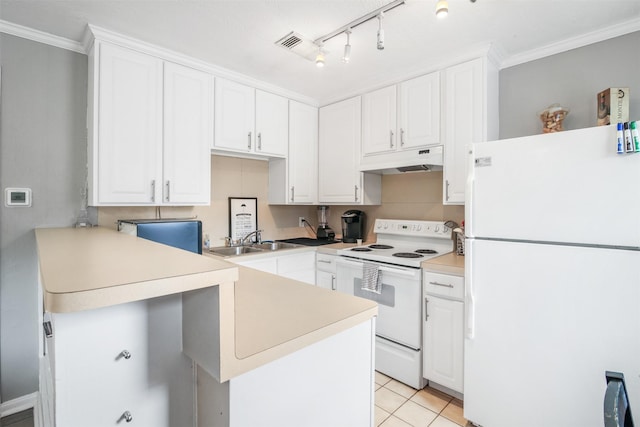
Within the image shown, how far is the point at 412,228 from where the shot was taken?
2.75m

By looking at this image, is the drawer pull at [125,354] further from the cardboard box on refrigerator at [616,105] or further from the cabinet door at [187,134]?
the cardboard box on refrigerator at [616,105]

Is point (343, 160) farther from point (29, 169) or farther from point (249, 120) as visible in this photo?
point (29, 169)

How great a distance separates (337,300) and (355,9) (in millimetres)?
1611

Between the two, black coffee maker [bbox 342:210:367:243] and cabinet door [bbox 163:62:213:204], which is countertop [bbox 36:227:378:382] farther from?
black coffee maker [bbox 342:210:367:243]

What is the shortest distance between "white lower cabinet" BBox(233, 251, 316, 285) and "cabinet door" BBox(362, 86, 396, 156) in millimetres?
1139

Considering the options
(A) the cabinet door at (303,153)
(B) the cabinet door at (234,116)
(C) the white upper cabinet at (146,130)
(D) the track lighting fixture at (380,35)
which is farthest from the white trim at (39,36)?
(D) the track lighting fixture at (380,35)

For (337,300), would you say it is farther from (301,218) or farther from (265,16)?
(301,218)

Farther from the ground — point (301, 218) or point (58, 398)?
point (301, 218)

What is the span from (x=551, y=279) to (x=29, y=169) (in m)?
3.11

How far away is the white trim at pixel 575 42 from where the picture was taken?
183 cm

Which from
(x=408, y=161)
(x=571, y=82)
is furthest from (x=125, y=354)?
(x=571, y=82)

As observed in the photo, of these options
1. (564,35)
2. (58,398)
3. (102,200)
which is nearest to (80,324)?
(58,398)

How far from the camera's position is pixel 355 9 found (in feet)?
5.54

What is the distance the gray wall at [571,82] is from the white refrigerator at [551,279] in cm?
82
